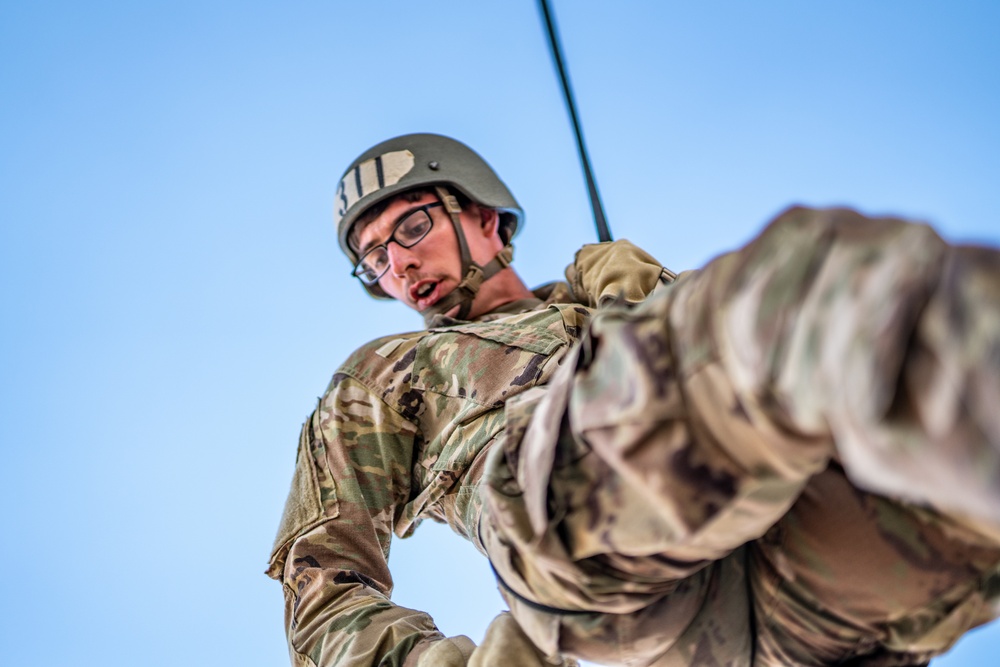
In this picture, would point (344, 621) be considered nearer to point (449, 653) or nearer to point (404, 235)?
point (449, 653)

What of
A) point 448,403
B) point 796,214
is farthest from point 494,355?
point 796,214

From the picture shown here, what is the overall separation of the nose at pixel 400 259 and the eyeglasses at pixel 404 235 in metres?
0.01

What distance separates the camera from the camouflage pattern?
600 millimetres

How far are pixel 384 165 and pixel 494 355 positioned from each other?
0.75m

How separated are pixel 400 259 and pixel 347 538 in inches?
27.2

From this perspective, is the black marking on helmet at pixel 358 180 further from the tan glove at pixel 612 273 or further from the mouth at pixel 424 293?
the tan glove at pixel 612 273

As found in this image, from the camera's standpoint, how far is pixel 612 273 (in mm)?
1789

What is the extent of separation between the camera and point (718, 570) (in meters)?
1.06

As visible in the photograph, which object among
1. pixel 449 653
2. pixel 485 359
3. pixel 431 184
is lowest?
pixel 449 653

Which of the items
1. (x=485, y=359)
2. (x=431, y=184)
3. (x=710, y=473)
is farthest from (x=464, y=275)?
(x=710, y=473)

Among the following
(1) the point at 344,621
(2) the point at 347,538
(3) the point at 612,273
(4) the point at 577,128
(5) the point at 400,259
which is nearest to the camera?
(1) the point at 344,621

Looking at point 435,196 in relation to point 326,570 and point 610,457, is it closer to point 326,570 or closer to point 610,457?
point 326,570

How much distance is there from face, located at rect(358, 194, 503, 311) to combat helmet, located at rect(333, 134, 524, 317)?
0.02m

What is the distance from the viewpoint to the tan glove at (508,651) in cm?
109
